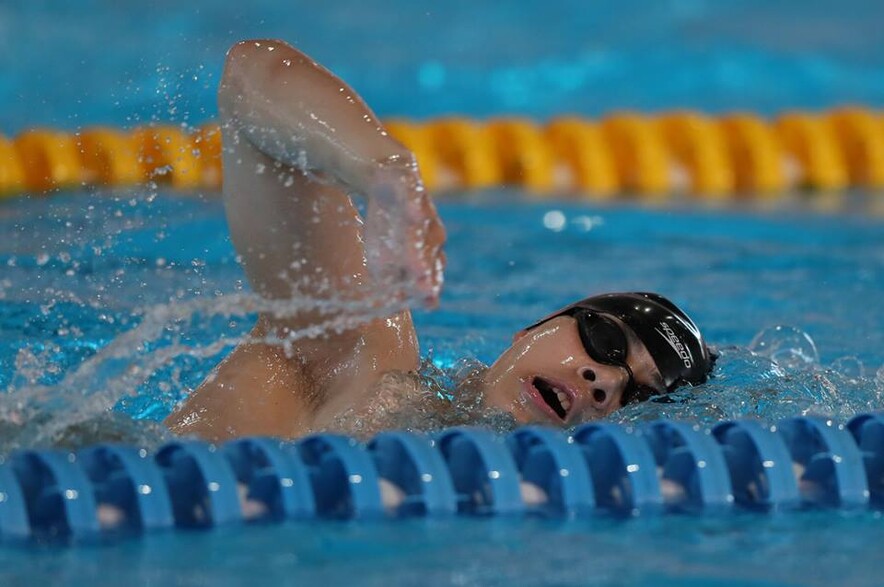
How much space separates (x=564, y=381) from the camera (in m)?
2.21

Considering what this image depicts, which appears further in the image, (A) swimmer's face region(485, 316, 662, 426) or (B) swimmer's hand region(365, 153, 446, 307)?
(A) swimmer's face region(485, 316, 662, 426)

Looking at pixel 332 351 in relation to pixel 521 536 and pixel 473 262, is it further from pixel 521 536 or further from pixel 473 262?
pixel 473 262

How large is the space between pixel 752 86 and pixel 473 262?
4045 mm

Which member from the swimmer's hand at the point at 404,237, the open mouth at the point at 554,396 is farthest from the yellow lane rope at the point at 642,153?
the swimmer's hand at the point at 404,237

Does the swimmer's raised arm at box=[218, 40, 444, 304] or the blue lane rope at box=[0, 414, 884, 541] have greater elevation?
the swimmer's raised arm at box=[218, 40, 444, 304]

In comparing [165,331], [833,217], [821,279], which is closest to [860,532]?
[165,331]

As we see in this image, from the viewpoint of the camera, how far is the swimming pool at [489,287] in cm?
163

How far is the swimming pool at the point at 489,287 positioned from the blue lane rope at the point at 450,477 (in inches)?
2.2

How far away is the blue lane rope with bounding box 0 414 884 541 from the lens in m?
1.72

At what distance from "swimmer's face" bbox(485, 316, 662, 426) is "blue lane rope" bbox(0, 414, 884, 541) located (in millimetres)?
172

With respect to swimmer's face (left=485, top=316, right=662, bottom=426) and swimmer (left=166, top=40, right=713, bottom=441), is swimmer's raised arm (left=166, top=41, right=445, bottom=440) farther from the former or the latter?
swimmer's face (left=485, top=316, right=662, bottom=426)

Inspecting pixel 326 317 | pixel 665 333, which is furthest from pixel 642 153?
pixel 326 317

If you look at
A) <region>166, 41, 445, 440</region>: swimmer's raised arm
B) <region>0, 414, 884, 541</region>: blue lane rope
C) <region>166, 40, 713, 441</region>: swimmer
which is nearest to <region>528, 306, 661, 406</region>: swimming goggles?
<region>166, 40, 713, 441</region>: swimmer

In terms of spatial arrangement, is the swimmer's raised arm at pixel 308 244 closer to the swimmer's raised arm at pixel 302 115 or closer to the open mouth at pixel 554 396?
the swimmer's raised arm at pixel 302 115
